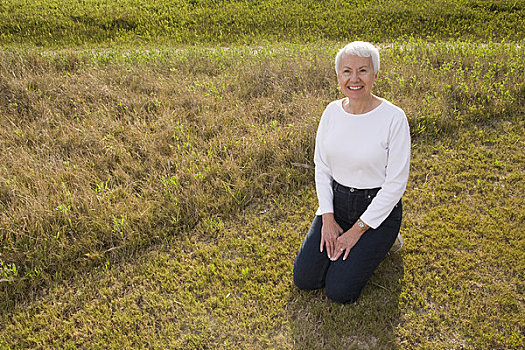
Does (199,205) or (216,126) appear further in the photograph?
(216,126)

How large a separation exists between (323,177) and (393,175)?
2.34 feet

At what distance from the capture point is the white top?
3582mm

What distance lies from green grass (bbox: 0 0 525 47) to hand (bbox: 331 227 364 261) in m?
7.52

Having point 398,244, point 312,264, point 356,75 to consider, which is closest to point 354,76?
point 356,75

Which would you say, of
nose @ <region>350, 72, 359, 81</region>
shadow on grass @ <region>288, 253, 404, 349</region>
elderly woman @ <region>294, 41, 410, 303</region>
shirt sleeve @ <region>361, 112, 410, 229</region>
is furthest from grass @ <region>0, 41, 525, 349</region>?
nose @ <region>350, 72, 359, 81</region>

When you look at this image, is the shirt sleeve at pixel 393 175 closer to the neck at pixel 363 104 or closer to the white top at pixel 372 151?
the white top at pixel 372 151

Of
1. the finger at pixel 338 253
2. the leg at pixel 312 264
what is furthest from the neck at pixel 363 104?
the finger at pixel 338 253

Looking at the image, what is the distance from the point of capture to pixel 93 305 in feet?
13.9

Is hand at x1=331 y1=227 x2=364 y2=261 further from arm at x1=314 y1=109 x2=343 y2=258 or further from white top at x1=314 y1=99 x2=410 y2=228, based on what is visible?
white top at x1=314 y1=99 x2=410 y2=228

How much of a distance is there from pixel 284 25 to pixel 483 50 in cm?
524

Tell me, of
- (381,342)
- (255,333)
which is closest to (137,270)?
(255,333)

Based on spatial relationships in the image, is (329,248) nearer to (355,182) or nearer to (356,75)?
(355,182)

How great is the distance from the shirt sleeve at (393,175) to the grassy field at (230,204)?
860 mm

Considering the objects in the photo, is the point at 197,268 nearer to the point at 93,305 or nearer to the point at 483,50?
the point at 93,305
